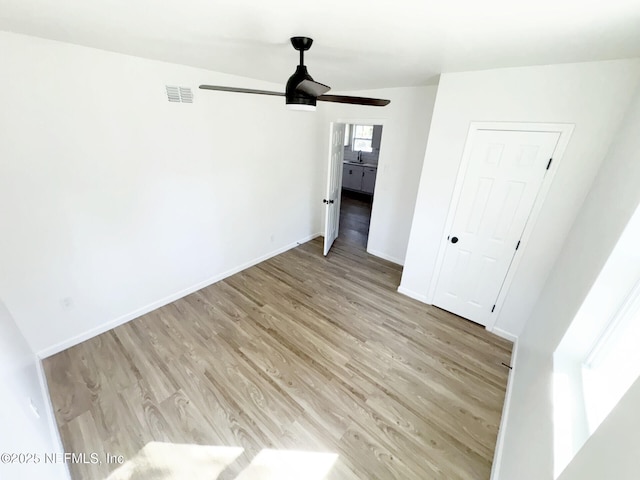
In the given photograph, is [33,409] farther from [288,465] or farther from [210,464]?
[288,465]

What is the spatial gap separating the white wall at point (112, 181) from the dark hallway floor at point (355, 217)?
212cm

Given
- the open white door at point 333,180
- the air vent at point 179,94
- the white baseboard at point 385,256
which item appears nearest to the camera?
the air vent at point 179,94

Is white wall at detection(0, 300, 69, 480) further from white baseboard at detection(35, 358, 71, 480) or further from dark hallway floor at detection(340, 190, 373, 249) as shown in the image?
dark hallway floor at detection(340, 190, 373, 249)

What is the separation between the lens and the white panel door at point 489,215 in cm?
222

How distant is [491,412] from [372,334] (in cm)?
109

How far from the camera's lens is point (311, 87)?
160 cm

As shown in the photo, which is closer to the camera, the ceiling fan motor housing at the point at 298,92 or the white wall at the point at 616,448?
the white wall at the point at 616,448

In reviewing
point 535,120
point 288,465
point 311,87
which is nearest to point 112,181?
point 311,87

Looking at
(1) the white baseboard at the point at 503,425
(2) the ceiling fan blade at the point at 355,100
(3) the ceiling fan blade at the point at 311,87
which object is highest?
(3) the ceiling fan blade at the point at 311,87

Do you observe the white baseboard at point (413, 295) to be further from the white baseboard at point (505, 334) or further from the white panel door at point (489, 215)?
the white baseboard at point (505, 334)

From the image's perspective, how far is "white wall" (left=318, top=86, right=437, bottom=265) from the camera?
323 centimetres

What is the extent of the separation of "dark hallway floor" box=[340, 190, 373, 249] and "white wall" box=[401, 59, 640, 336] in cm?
200

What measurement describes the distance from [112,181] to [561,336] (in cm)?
343

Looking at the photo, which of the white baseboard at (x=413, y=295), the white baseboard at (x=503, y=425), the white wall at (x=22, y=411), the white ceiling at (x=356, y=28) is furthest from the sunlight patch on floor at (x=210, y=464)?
the white ceiling at (x=356, y=28)
